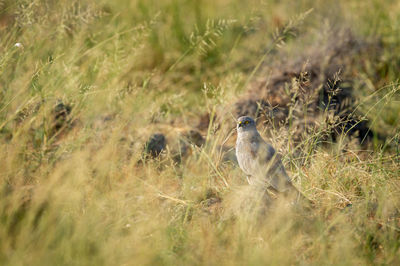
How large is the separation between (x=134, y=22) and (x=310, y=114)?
255 cm

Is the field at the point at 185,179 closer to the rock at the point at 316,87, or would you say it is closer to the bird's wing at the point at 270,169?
the rock at the point at 316,87

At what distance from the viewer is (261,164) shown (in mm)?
3277

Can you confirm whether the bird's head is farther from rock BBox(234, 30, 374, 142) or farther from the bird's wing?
rock BBox(234, 30, 374, 142)

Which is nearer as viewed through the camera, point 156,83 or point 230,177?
point 230,177

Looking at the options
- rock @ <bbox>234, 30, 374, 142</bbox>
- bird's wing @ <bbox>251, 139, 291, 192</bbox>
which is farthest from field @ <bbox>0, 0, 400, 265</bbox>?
bird's wing @ <bbox>251, 139, 291, 192</bbox>

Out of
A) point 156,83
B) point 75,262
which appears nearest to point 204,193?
point 75,262

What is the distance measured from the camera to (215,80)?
19.5 feet

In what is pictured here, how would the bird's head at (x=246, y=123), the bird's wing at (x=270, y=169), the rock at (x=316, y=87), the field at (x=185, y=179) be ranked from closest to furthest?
the field at (x=185, y=179) < the bird's wing at (x=270, y=169) < the bird's head at (x=246, y=123) < the rock at (x=316, y=87)

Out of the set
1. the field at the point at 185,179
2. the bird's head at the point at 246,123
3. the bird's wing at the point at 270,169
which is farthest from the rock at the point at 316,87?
the bird's wing at the point at 270,169

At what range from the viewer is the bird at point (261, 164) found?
3156 millimetres

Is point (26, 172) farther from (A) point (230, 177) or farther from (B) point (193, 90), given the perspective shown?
(B) point (193, 90)

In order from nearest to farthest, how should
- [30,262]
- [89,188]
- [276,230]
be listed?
[30,262] → [276,230] → [89,188]

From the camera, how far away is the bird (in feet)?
10.4

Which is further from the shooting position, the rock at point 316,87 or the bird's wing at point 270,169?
the rock at point 316,87
